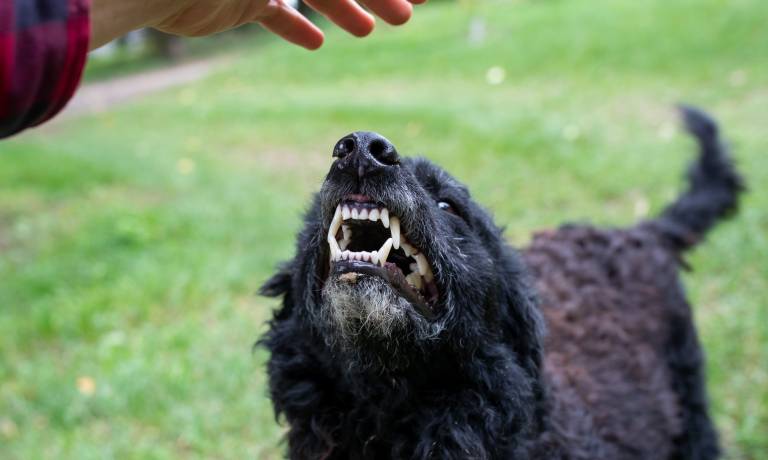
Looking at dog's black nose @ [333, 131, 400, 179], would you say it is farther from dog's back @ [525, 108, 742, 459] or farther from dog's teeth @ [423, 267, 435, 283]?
dog's back @ [525, 108, 742, 459]

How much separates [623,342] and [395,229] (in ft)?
5.33

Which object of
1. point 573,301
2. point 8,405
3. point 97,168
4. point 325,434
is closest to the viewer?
point 325,434

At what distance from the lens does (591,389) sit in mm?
2939

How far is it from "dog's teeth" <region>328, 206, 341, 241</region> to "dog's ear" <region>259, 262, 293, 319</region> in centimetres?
48

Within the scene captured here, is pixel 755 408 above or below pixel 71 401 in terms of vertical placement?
below

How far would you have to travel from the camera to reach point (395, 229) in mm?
2014

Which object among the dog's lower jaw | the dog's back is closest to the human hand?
the dog's lower jaw

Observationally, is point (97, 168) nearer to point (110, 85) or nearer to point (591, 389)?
point (591, 389)

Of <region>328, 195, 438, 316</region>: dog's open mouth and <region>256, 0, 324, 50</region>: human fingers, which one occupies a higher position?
<region>256, 0, 324, 50</region>: human fingers

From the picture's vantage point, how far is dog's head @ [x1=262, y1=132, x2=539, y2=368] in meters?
1.93

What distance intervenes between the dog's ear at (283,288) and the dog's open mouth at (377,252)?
0.47 meters

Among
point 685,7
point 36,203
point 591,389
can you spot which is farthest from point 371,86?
point 591,389

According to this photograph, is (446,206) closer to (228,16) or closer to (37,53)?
(228,16)

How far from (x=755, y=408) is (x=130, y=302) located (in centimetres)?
419
